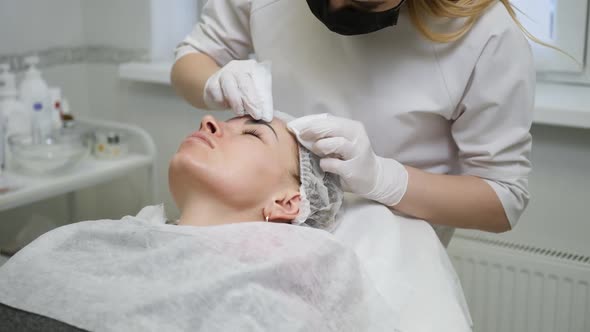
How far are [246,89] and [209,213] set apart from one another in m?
0.25

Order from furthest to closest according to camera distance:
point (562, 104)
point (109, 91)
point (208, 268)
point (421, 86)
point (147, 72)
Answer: point (109, 91), point (147, 72), point (562, 104), point (421, 86), point (208, 268)

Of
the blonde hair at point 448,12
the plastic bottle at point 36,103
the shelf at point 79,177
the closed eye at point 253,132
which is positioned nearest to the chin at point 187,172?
the closed eye at point 253,132

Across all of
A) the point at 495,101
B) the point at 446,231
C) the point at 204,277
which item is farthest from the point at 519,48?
the point at 204,277

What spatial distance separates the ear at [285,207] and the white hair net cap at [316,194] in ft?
0.03

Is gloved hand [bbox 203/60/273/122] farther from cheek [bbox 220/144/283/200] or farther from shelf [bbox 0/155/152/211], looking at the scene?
shelf [bbox 0/155/152/211]

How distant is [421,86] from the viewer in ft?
4.53

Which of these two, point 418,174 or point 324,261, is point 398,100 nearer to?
point 418,174

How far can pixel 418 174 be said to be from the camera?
1.35 metres

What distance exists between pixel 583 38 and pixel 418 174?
108 centimetres

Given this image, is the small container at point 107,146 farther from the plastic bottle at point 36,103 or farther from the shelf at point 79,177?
the plastic bottle at point 36,103

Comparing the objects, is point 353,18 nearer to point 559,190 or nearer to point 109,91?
point 559,190

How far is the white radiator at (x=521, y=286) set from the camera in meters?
1.97

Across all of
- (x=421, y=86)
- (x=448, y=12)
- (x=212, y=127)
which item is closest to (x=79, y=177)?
(x=212, y=127)

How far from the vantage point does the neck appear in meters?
Answer: 1.24
